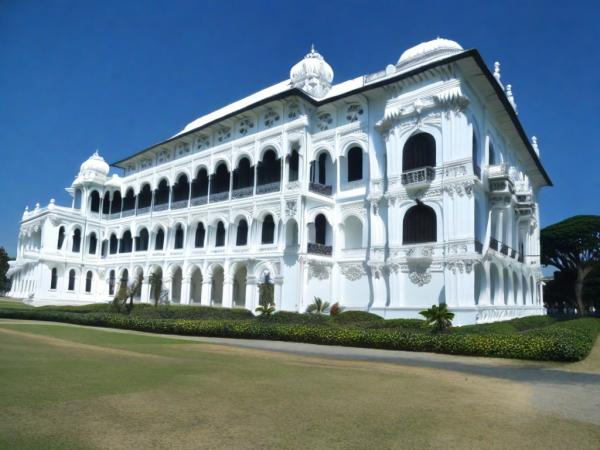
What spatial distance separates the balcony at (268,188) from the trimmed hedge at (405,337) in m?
11.0

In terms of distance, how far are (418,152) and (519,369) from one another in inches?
610

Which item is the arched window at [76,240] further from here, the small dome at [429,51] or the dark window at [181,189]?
the small dome at [429,51]

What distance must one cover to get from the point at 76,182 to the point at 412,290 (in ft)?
113

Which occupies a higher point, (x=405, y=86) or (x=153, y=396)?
(x=405, y=86)

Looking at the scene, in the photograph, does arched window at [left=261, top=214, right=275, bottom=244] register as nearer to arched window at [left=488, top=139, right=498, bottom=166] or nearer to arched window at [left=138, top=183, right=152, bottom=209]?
arched window at [left=488, top=139, right=498, bottom=166]

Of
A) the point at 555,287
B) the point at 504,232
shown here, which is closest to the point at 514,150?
the point at 504,232

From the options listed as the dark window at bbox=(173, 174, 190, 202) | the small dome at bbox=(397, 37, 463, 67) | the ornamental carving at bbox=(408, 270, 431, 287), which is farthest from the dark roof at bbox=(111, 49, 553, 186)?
the ornamental carving at bbox=(408, 270, 431, 287)

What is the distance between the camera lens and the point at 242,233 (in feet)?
107

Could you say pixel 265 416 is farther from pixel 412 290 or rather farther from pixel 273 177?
pixel 273 177

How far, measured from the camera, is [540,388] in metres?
9.19

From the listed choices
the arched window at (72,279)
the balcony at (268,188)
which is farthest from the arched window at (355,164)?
the arched window at (72,279)

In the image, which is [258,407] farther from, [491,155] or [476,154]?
[491,155]

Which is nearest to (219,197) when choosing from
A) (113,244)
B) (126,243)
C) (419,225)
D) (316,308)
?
(316,308)

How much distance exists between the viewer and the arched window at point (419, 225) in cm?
2437
